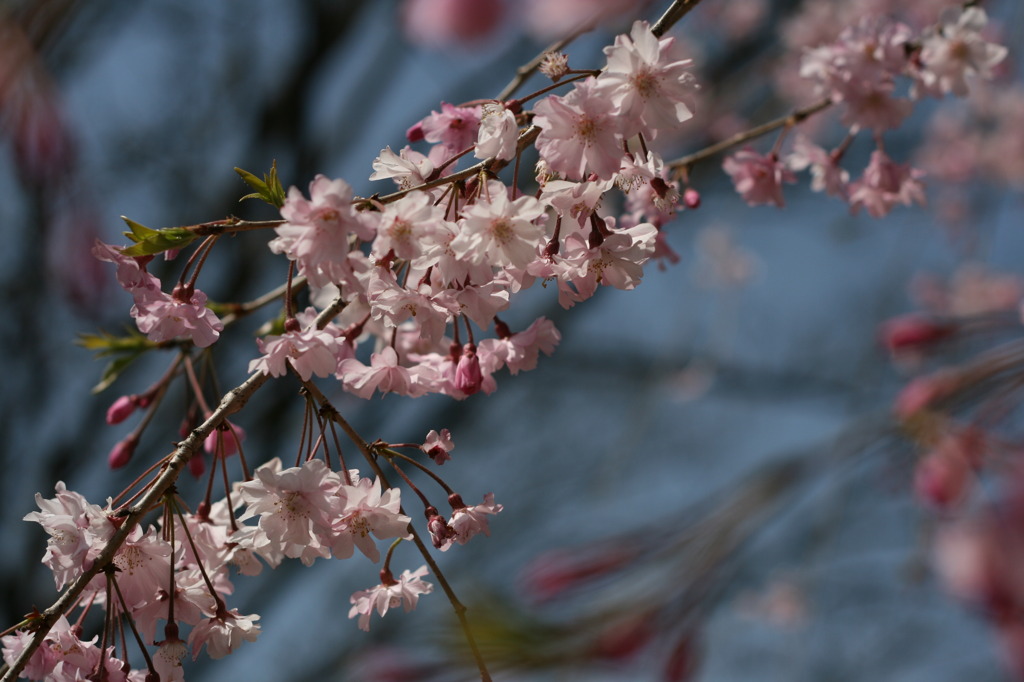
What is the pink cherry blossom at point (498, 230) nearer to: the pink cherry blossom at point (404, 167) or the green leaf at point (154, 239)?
the pink cherry blossom at point (404, 167)

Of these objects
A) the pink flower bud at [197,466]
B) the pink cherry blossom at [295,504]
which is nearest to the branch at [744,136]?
the pink cherry blossom at [295,504]

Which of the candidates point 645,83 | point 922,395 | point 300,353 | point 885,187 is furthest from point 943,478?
point 300,353

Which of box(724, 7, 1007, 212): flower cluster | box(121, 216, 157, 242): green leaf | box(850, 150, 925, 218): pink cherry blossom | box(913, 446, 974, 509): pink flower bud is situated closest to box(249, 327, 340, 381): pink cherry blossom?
box(121, 216, 157, 242): green leaf

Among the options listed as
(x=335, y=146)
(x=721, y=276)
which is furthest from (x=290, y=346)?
(x=721, y=276)

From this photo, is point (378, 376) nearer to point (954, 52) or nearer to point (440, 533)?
point (440, 533)

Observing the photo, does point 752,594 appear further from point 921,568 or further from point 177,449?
point 177,449

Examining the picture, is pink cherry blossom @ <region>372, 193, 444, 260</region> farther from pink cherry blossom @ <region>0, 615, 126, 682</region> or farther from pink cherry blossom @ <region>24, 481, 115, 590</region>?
pink cherry blossom @ <region>0, 615, 126, 682</region>

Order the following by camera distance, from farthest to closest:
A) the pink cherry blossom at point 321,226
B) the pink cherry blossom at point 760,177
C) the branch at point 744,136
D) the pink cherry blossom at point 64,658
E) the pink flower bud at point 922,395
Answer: the pink flower bud at point 922,395
the pink cherry blossom at point 760,177
the branch at point 744,136
the pink cherry blossom at point 64,658
the pink cherry blossom at point 321,226
